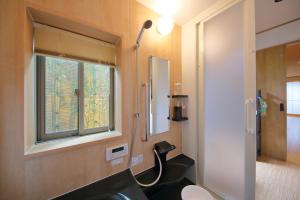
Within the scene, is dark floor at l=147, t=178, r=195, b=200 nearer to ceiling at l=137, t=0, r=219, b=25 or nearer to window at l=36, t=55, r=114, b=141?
window at l=36, t=55, r=114, b=141

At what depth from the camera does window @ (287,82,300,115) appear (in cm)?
659

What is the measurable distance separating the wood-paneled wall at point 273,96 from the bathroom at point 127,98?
1.05 meters

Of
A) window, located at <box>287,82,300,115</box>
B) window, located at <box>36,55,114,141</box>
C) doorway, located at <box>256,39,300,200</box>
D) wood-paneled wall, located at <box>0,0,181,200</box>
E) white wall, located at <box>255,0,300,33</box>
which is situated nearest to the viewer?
wood-paneled wall, located at <box>0,0,181,200</box>

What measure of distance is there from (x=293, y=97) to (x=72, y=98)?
10447 mm

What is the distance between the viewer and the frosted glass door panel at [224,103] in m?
1.17

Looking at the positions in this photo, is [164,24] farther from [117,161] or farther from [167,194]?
[167,194]

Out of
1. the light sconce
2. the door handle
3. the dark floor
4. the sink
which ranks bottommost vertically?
the dark floor

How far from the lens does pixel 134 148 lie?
123 cm

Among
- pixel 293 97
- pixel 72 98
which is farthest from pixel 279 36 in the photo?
pixel 293 97

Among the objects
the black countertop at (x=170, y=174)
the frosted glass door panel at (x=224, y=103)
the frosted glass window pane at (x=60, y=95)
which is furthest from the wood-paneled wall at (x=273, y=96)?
the frosted glass window pane at (x=60, y=95)

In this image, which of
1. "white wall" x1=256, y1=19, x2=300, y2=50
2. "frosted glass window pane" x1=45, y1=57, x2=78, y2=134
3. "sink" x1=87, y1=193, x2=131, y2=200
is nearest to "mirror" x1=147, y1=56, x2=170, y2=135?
"sink" x1=87, y1=193, x2=131, y2=200

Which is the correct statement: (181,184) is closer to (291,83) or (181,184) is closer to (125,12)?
(125,12)

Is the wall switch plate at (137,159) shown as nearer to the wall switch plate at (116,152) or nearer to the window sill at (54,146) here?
the wall switch plate at (116,152)

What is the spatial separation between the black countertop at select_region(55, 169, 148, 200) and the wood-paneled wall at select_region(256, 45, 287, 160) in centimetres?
294
